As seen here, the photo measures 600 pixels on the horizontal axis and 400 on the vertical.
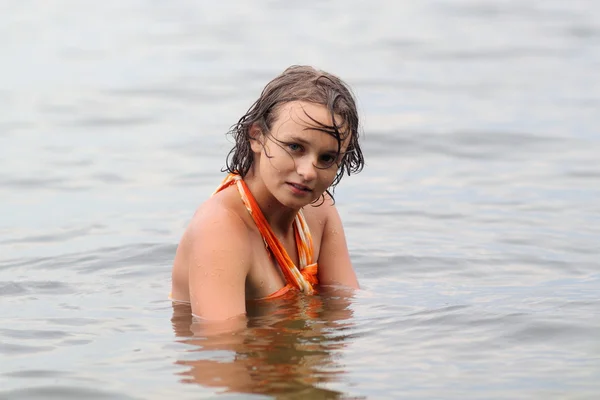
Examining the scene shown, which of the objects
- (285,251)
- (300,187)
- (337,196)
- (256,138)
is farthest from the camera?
(337,196)

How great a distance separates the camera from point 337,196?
8.78 meters

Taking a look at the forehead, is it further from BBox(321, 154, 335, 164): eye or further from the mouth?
the mouth

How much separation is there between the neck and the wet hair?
104mm

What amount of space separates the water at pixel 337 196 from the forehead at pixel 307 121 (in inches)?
34.9

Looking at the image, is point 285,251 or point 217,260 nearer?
point 217,260

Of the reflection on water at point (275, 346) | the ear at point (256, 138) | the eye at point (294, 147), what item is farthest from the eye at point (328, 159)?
the reflection on water at point (275, 346)

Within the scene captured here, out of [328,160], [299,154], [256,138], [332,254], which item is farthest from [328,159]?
[332,254]

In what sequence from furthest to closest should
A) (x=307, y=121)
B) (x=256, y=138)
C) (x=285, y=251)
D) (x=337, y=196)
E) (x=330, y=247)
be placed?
(x=337, y=196)
(x=330, y=247)
(x=285, y=251)
(x=256, y=138)
(x=307, y=121)

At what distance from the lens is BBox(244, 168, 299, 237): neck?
5.22 metres

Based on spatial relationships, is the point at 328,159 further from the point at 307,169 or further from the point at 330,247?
the point at 330,247

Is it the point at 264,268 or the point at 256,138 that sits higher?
the point at 256,138

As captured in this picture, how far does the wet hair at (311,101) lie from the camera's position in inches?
192

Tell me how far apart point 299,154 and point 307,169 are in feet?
0.31

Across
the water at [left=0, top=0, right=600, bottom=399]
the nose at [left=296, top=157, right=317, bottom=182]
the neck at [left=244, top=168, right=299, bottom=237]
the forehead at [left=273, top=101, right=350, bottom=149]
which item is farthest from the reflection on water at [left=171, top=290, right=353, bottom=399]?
the forehead at [left=273, top=101, right=350, bottom=149]
